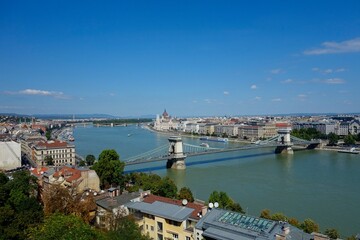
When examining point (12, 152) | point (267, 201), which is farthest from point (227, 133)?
point (267, 201)

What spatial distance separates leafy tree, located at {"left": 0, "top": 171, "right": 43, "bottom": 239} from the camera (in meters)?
7.01

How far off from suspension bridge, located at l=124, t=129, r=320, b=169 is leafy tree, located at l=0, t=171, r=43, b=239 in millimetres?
9214

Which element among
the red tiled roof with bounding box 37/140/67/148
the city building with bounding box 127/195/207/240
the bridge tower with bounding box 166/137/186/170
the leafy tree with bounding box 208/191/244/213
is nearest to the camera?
the city building with bounding box 127/195/207/240

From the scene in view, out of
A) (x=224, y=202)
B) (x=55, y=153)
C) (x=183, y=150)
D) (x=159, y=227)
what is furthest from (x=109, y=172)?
(x=183, y=150)

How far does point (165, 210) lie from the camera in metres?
6.61

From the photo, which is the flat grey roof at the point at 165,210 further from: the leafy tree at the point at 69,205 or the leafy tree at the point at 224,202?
the leafy tree at the point at 224,202

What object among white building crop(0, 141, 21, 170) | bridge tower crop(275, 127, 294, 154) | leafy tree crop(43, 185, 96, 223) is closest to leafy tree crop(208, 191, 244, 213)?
leafy tree crop(43, 185, 96, 223)

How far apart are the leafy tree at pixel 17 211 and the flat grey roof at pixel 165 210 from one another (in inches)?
82.0

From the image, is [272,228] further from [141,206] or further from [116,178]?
[116,178]

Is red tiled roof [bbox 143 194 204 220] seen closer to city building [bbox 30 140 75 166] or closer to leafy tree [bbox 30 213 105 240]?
leafy tree [bbox 30 213 105 240]

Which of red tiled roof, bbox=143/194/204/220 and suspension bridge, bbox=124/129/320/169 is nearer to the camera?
red tiled roof, bbox=143/194/204/220

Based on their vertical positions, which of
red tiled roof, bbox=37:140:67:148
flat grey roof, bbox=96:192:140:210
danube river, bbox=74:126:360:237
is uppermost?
red tiled roof, bbox=37:140:67:148

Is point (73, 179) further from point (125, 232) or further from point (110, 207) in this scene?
point (125, 232)

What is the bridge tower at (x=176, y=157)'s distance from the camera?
2058cm
